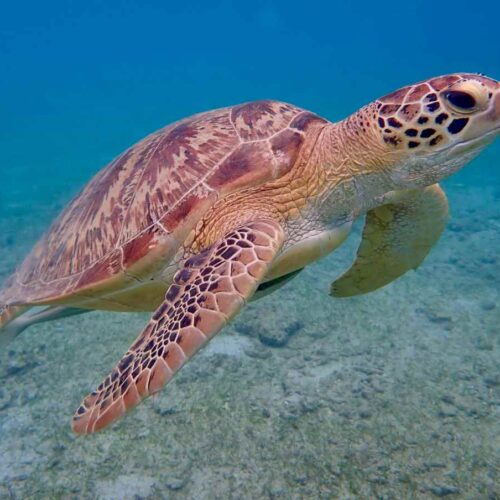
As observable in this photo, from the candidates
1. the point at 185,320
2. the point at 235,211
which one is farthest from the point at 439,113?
the point at 185,320

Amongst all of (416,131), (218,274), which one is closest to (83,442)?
(218,274)

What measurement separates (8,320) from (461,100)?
375 cm

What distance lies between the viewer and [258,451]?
126 inches

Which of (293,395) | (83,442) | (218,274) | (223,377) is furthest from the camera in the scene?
(223,377)

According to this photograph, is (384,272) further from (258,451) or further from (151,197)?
(151,197)

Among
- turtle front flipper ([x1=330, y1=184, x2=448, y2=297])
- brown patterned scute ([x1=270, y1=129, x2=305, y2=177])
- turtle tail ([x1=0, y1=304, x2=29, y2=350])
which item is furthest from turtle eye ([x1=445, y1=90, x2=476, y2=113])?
turtle tail ([x1=0, y1=304, x2=29, y2=350])

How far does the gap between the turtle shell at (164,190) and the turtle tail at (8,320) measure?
0.28m

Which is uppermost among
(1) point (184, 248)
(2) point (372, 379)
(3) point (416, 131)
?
(3) point (416, 131)

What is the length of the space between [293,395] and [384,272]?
4.70 feet

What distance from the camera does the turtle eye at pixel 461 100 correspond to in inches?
77.0

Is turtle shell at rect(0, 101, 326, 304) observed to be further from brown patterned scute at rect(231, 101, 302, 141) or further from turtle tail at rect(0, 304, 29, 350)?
turtle tail at rect(0, 304, 29, 350)

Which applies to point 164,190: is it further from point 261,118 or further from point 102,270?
point 261,118

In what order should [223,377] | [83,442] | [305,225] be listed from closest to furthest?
[305,225], [83,442], [223,377]

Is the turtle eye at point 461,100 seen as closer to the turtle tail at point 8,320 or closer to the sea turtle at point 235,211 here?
the sea turtle at point 235,211
